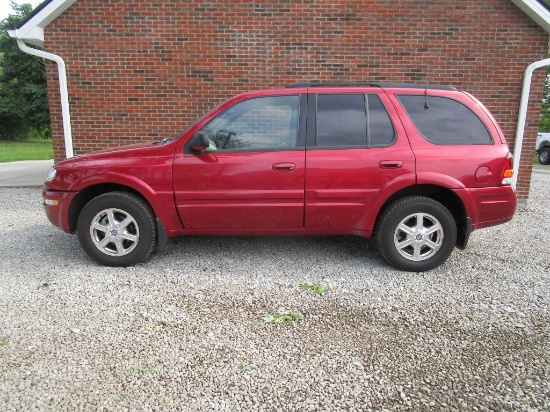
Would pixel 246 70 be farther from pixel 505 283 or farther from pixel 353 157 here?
pixel 505 283

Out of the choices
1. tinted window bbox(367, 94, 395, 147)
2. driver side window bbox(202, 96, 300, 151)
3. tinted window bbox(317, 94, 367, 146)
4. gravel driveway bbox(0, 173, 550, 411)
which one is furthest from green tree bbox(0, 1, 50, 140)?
tinted window bbox(367, 94, 395, 147)

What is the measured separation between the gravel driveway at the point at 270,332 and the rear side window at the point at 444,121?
1280mm

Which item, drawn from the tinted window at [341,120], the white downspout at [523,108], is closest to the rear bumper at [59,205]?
the tinted window at [341,120]

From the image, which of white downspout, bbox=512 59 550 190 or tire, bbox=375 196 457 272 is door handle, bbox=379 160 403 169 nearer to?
tire, bbox=375 196 457 272

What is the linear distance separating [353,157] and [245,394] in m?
2.30

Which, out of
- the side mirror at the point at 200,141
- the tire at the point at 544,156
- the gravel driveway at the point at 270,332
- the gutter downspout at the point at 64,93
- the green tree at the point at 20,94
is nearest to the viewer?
the gravel driveway at the point at 270,332

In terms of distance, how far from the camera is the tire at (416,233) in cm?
371

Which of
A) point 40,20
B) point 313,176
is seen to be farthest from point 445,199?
point 40,20

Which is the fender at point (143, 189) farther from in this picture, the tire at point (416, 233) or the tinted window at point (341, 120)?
the tire at point (416, 233)

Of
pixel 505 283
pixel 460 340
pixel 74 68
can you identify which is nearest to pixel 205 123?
pixel 460 340

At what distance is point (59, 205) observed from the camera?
3834 millimetres

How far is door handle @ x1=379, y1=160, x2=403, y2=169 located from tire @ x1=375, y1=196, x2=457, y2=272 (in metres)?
0.34

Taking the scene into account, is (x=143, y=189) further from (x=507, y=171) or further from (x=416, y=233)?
(x=507, y=171)

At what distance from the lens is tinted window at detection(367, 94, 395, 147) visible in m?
3.72
